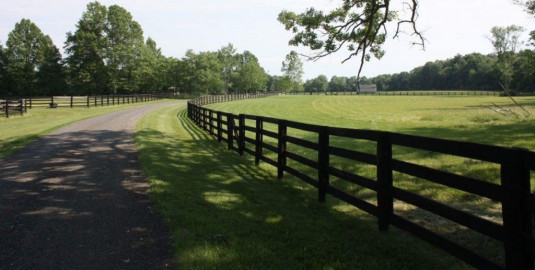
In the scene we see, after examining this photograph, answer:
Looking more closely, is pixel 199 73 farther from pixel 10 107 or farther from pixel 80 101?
pixel 10 107

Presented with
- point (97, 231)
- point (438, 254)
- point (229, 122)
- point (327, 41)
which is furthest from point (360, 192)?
point (327, 41)

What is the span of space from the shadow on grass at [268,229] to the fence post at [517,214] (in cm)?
104

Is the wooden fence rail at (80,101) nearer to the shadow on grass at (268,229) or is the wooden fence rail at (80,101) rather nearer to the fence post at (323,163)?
the shadow on grass at (268,229)

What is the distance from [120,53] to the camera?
7462cm

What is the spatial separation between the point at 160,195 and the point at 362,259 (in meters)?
4.31

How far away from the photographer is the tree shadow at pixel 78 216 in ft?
15.3

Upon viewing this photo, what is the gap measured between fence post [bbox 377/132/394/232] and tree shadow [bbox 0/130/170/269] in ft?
9.95

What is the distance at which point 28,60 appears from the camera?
86375 mm

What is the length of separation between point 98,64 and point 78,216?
77.6 meters

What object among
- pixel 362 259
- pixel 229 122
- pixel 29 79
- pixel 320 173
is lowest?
pixel 362 259

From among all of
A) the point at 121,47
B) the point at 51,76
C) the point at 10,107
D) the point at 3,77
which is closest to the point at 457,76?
the point at 121,47

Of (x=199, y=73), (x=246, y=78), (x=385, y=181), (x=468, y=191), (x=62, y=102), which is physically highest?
(x=246, y=78)

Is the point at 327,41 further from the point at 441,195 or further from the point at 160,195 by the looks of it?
the point at 160,195

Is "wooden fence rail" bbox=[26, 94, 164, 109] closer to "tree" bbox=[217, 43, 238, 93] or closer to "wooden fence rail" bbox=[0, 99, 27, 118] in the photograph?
"wooden fence rail" bbox=[0, 99, 27, 118]
